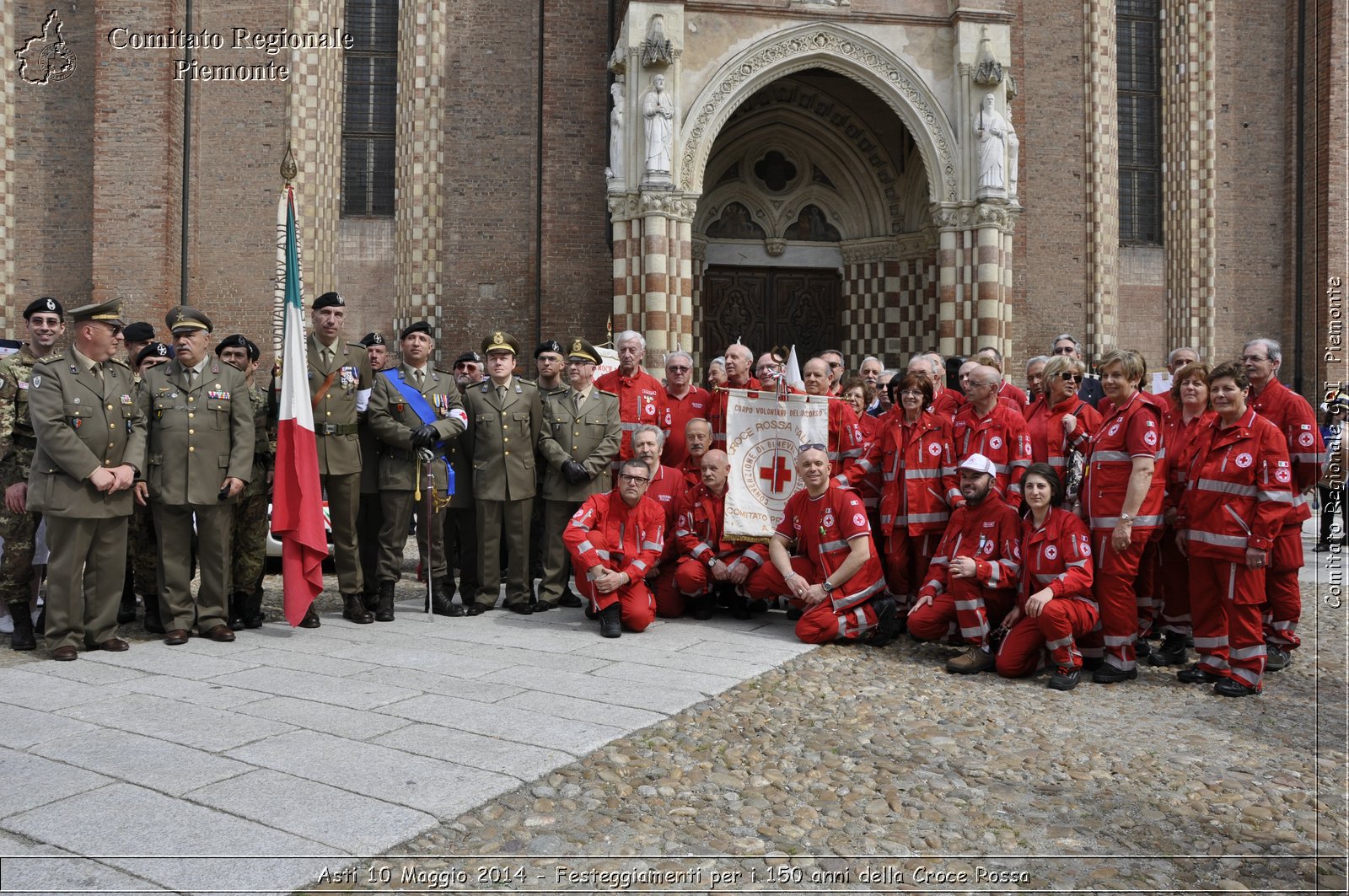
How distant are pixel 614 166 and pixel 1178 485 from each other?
963 cm

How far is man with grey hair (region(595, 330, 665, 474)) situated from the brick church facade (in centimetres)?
508

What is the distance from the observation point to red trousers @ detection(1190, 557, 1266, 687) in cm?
610

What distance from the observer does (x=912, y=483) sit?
7.47 metres

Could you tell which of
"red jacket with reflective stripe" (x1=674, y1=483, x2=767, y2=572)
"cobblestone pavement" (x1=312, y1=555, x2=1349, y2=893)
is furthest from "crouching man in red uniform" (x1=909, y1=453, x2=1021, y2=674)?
"red jacket with reflective stripe" (x1=674, y1=483, x2=767, y2=572)

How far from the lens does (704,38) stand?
47.3 feet

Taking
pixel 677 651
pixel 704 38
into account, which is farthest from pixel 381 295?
pixel 677 651

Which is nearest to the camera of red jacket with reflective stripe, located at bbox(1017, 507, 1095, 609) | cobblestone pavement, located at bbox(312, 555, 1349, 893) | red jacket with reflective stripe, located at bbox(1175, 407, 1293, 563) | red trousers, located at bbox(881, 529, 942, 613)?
cobblestone pavement, located at bbox(312, 555, 1349, 893)

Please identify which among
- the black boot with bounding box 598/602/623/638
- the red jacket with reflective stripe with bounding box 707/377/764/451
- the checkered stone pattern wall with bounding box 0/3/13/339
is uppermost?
the checkered stone pattern wall with bounding box 0/3/13/339

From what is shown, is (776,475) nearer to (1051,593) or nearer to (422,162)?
(1051,593)

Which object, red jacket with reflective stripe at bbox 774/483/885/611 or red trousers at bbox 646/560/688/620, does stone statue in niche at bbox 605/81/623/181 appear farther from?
red jacket with reflective stripe at bbox 774/483/885/611

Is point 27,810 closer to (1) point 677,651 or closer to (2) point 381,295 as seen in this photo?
(1) point 677,651

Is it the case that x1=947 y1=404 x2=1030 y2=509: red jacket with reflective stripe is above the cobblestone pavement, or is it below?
above

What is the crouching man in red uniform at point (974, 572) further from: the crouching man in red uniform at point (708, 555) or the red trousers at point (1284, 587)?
the red trousers at point (1284, 587)

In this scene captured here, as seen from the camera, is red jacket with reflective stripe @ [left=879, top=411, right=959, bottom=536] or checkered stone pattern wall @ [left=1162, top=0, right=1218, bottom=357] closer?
red jacket with reflective stripe @ [left=879, top=411, right=959, bottom=536]
